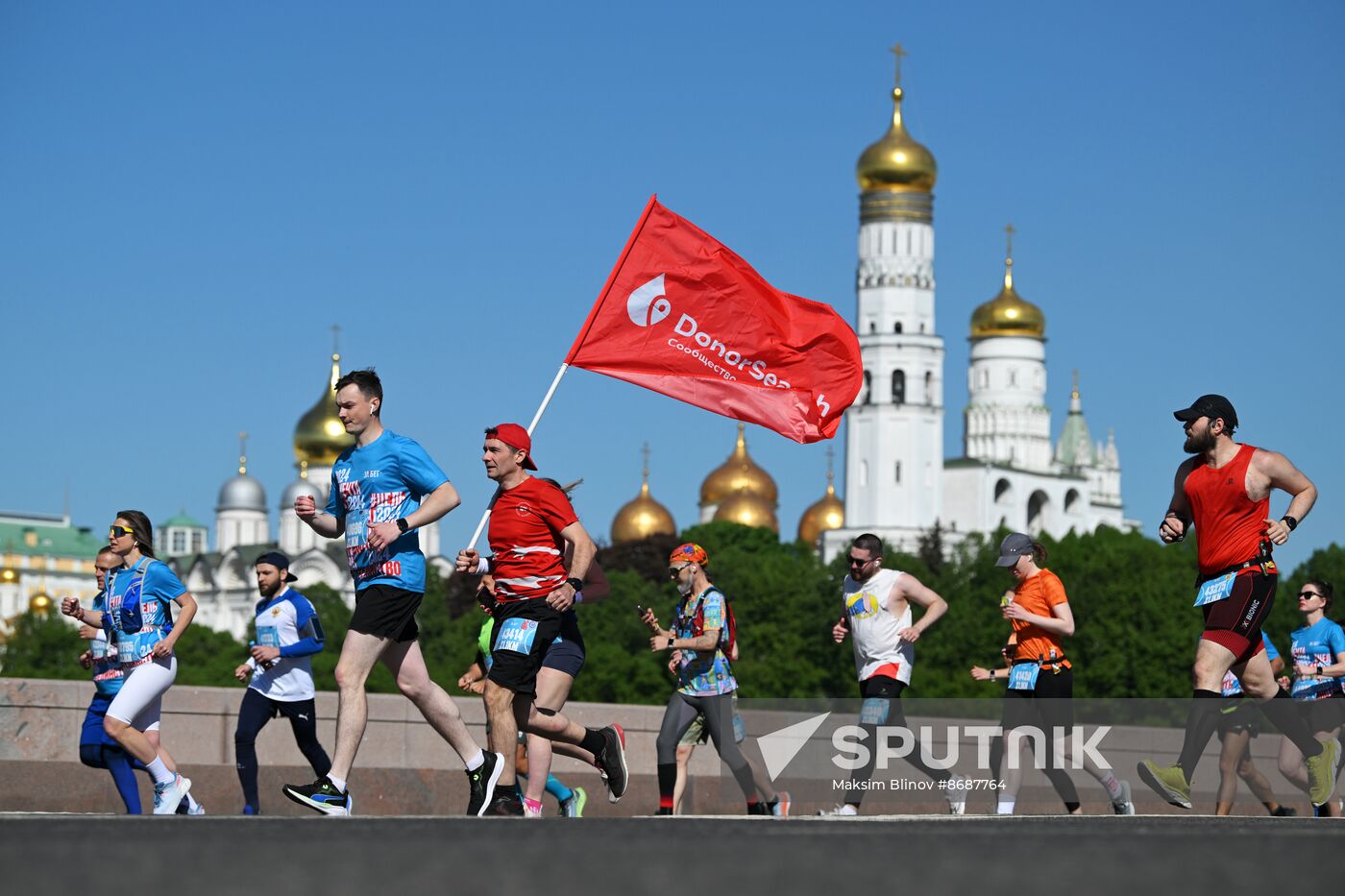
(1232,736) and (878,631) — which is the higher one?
(878,631)

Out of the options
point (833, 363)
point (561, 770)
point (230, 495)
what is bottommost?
→ point (561, 770)

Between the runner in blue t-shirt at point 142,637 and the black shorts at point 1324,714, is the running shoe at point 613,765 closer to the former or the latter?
the runner in blue t-shirt at point 142,637

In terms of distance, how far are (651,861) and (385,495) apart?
5.26 metres

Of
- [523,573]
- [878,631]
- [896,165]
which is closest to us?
[523,573]

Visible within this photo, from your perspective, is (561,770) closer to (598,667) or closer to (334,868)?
(334,868)

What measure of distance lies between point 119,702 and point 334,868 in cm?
670

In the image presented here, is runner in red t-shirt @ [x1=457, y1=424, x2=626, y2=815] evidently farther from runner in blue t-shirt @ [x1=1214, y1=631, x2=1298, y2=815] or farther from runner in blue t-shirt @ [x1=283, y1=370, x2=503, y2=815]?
runner in blue t-shirt @ [x1=1214, y1=631, x2=1298, y2=815]

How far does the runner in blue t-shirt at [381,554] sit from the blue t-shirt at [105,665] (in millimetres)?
1907

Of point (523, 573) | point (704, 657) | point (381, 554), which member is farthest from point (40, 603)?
point (381, 554)

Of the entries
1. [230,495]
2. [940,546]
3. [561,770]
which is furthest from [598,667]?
[230,495]

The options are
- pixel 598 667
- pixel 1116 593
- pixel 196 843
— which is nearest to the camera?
pixel 196 843

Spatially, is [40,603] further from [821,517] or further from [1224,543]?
[1224,543]

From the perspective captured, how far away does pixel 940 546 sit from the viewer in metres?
113

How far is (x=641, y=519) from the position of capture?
5827 inches
